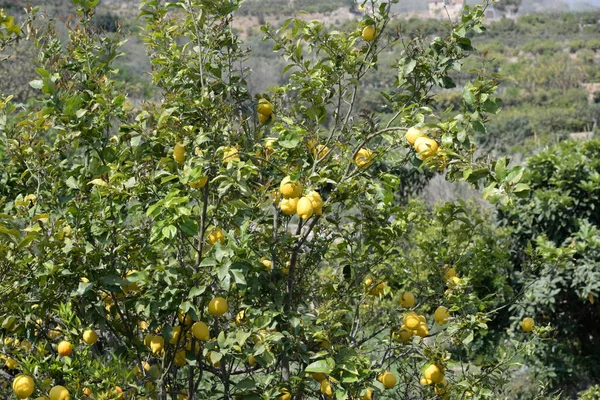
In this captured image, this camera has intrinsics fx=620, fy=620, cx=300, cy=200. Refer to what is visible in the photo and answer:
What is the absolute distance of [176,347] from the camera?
5.87ft

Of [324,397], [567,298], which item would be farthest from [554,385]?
[324,397]

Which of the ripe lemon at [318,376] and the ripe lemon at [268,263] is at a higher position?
the ripe lemon at [268,263]

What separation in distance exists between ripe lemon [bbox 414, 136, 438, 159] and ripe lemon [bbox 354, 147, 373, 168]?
9.0 inches

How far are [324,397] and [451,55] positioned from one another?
108cm

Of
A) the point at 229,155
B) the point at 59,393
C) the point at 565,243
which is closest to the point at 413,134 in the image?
the point at 229,155

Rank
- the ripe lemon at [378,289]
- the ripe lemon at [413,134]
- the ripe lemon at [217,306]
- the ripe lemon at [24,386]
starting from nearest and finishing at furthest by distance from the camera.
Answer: the ripe lemon at [24,386] → the ripe lemon at [413,134] → the ripe lemon at [217,306] → the ripe lemon at [378,289]

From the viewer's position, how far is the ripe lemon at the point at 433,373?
1.85 meters

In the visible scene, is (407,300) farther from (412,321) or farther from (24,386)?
(24,386)

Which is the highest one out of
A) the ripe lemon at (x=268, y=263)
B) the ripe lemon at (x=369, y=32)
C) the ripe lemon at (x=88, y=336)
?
the ripe lemon at (x=369, y=32)

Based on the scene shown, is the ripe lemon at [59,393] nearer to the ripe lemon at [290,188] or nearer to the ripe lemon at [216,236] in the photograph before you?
the ripe lemon at [216,236]

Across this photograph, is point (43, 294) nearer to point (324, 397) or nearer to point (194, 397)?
point (194, 397)

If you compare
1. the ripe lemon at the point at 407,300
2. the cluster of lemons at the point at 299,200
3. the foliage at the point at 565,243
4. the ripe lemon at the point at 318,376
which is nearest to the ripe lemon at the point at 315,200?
the cluster of lemons at the point at 299,200

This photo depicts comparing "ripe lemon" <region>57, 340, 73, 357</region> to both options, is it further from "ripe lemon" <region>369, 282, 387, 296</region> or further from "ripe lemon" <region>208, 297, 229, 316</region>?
"ripe lemon" <region>369, 282, 387, 296</region>

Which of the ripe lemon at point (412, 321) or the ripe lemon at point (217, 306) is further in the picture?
the ripe lemon at point (412, 321)
